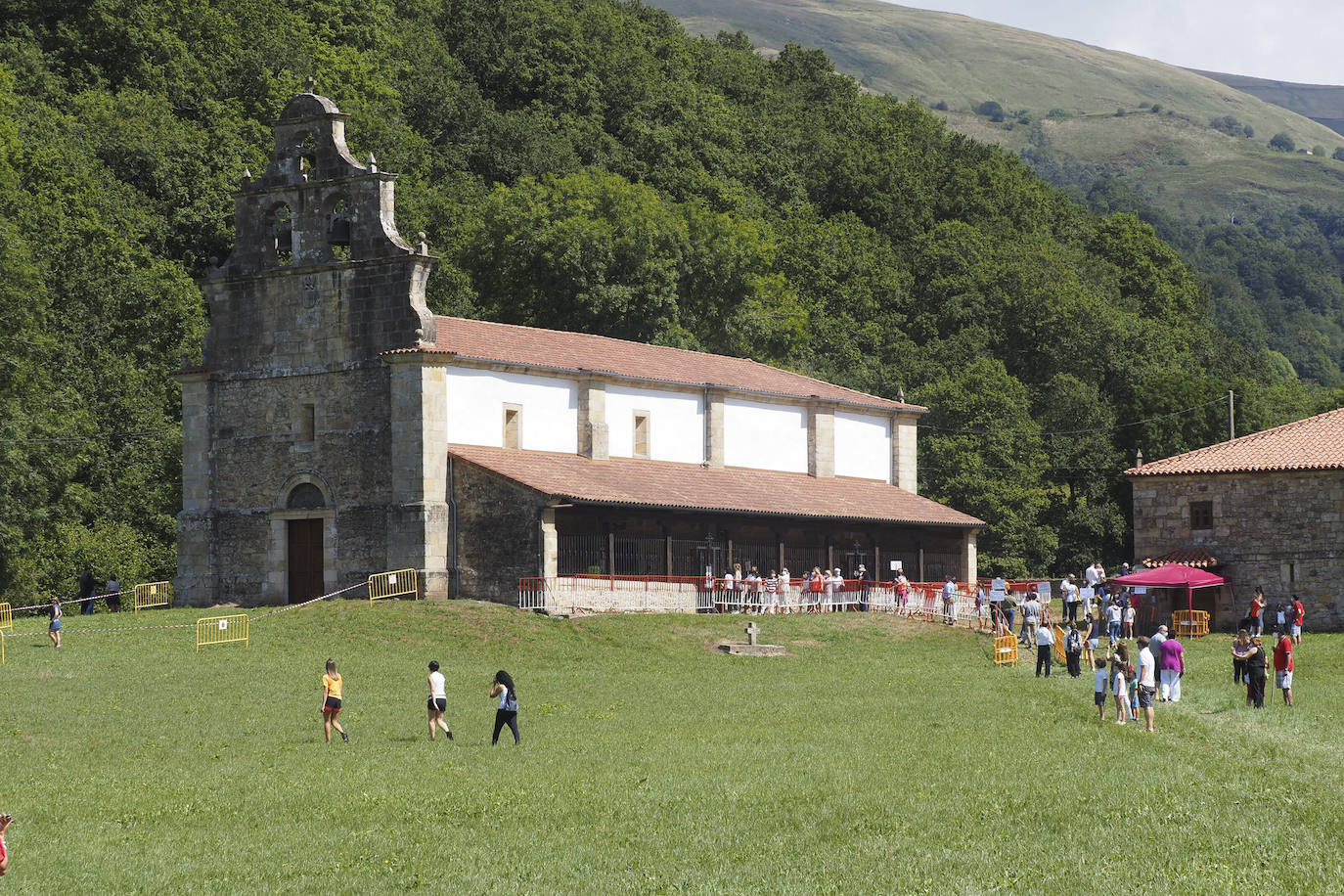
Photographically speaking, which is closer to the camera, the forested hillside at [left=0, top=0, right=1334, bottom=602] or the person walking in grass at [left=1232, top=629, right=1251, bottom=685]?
the person walking in grass at [left=1232, top=629, right=1251, bottom=685]

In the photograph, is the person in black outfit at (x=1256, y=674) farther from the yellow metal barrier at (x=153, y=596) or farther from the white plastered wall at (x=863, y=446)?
the yellow metal barrier at (x=153, y=596)

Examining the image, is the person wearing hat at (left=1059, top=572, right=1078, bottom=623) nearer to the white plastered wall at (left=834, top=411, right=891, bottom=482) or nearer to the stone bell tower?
the white plastered wall at (left=834, top=411, right=891, bottom=482)


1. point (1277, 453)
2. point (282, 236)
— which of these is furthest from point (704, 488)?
point (1277, 453)

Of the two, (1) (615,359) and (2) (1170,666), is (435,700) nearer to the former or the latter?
(2) (1170,666)

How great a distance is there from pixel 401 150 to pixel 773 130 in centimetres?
3077

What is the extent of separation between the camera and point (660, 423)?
59.1 m

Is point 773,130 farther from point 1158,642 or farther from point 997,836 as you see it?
point 997,836

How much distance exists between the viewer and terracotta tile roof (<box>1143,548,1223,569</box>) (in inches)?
2208

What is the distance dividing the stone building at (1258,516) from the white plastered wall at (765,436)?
11.7 meters

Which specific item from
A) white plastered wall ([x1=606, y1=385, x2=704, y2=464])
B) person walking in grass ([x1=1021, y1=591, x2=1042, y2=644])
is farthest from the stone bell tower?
person walking in grass ([x1=1021, y1=591, x2=1042, y2=644])

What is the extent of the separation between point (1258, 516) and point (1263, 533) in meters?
0.53

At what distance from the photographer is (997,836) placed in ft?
68.3

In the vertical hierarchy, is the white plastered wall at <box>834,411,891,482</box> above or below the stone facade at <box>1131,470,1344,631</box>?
above

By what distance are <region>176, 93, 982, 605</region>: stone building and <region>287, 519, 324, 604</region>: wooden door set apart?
2.2 inches
